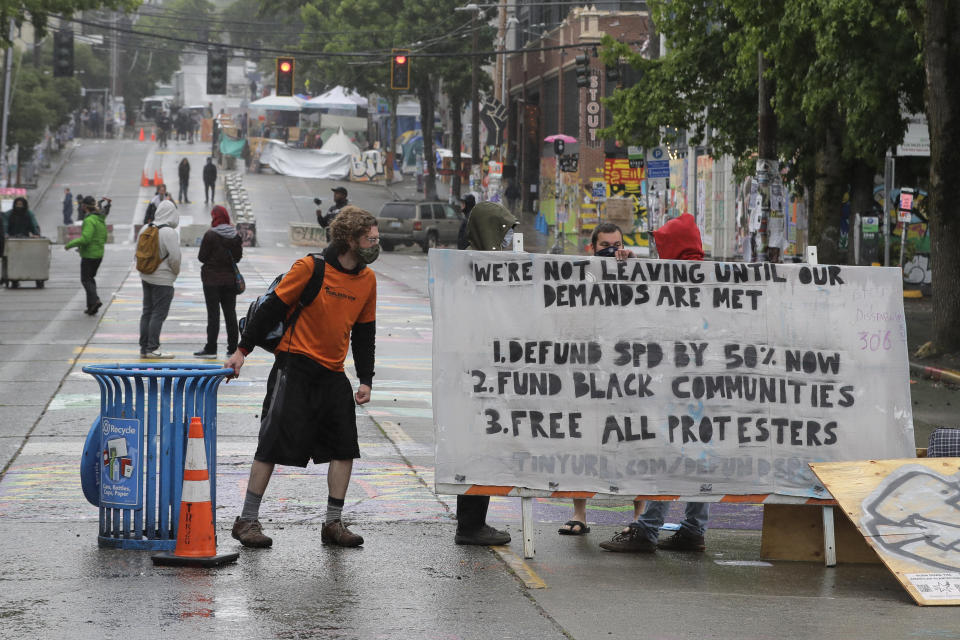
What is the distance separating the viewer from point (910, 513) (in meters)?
6.95

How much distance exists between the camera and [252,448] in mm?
10461

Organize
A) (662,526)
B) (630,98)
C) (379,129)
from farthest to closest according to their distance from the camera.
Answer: (379,129) < (630,98) < (662,526)

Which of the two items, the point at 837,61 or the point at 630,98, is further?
the point at 630,98

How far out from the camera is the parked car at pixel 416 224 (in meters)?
45.4

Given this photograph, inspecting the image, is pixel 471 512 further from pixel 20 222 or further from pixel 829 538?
pixel 20 222

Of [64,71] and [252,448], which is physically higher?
[64,71]

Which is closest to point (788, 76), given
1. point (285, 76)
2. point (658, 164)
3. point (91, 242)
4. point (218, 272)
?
point (658, 164)

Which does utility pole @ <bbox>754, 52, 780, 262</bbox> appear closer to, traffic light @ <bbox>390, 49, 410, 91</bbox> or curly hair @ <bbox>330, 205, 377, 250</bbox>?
curly hair @ <bbox>330, 205, 377, 250</bbox>

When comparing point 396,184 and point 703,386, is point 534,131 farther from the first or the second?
point 703,386

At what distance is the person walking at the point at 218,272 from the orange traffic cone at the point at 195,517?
9.38 metres

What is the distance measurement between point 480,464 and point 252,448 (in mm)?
3559

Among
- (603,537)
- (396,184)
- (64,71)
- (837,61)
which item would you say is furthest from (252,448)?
(396,184)

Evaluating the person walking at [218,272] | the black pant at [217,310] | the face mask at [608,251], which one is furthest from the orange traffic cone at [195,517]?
the black pant at [217,310]

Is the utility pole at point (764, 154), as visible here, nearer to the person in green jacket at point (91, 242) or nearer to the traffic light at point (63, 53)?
the person in green jacket at point (91, 242)
